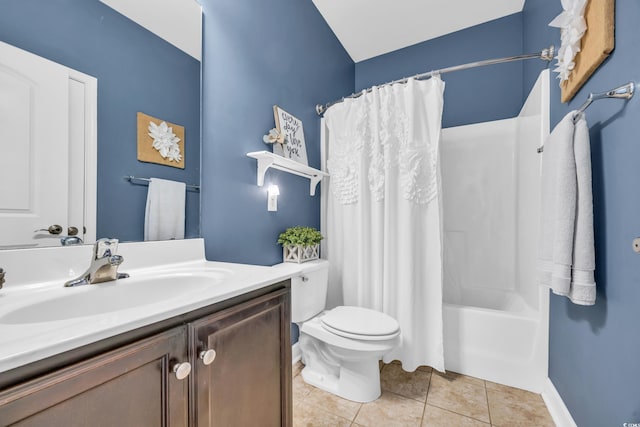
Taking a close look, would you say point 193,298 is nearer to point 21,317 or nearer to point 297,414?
point 21,317

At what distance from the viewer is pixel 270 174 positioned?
171 cm

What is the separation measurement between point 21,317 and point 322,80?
7.35 ft

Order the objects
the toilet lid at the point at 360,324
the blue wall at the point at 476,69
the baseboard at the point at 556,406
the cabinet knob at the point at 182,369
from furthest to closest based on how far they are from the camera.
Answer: the blue wall at the point at 476,69
the toilet lid at the point at 360,324
the baseboard at the point at 556,406
the cabinet knob at the point at 182,369

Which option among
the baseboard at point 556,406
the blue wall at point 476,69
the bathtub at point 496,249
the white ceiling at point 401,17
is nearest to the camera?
the baseboard at point 556,406

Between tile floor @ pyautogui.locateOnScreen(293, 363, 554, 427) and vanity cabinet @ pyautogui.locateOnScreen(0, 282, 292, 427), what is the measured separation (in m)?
0.57

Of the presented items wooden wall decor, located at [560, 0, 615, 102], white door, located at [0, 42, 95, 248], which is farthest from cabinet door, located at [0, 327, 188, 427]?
wooden wall decor, located at [560, 0, 615, 102]

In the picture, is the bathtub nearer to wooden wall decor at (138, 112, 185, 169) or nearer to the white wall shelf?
the white wall shelf

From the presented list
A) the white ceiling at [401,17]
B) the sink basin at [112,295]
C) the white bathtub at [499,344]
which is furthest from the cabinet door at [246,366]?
the white ceiling at [401,17]

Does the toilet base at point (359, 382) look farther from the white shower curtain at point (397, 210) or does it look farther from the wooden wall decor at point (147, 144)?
the wooden wall decor at point (147, 144)

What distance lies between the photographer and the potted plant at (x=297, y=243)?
1.72m

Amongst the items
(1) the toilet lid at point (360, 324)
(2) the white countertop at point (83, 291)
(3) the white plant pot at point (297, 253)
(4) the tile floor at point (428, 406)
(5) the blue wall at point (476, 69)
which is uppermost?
(5) the blue wall at point (476, 69)

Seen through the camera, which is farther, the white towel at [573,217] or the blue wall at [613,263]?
the white towel at [573,217]

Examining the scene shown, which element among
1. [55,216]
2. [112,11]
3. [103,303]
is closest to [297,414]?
[103,303]

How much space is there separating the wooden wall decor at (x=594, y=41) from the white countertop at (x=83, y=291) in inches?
52.5
